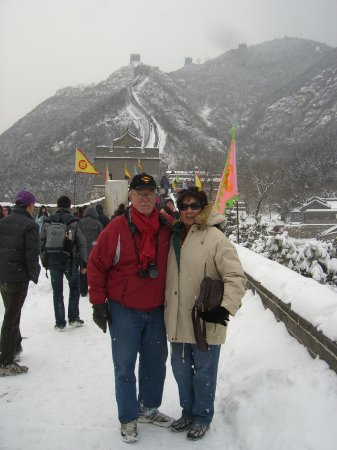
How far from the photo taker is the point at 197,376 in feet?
11.3

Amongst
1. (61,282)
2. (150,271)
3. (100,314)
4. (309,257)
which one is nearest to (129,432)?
(100,314)

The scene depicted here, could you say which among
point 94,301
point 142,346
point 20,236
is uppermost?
point 20,236

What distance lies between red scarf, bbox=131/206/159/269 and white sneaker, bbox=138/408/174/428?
135 cm

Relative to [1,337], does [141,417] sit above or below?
below

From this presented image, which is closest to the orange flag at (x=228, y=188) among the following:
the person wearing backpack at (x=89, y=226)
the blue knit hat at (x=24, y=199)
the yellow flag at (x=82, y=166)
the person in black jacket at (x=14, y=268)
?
the person wearing backpack at (x=89, y=226)

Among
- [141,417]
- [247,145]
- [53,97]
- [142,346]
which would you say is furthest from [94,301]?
[53,97]

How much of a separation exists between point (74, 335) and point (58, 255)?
4.00 ft

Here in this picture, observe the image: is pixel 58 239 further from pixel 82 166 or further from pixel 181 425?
pixel 82 166

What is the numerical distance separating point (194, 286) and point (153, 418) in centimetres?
129

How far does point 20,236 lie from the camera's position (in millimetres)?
4770

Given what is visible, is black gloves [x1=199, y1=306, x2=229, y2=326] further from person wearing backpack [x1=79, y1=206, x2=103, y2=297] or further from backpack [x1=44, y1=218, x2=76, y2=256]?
person wearing backpack [x1=79, y1=206, x2=103, y2=297]

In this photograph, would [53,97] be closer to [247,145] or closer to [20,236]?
[247,145]

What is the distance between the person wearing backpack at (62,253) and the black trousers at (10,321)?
61.5 inches

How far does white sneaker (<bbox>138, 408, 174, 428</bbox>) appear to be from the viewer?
3.71 metres
